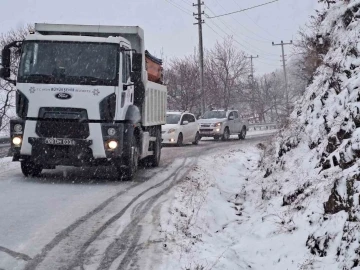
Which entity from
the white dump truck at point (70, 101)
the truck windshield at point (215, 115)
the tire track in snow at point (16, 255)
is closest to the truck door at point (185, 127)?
the truck windshield at point (215, 115)

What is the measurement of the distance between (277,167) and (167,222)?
4300mm

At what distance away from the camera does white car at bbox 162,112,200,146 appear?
22359 mm

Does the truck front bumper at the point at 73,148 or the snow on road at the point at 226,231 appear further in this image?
the truck front bumper at the point at 73,148

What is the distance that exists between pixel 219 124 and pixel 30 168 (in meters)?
18.1

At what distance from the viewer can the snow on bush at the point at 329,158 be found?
5.99 metres

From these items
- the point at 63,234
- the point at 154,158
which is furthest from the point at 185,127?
the point at 63,234

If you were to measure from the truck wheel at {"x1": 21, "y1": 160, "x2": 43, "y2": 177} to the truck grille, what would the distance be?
1.26m

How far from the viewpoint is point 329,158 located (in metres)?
7.90

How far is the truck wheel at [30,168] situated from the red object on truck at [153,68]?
13.5 ft

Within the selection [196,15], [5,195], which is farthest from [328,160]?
[196,15]

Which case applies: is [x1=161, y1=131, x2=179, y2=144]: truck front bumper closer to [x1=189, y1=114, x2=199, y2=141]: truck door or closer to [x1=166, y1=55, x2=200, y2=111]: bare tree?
[x1=189, y1=114, x2=199, y2=141]: truck door

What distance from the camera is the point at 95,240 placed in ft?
21.0

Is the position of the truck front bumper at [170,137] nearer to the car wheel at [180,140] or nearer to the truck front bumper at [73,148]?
the car wheel at [180,140]

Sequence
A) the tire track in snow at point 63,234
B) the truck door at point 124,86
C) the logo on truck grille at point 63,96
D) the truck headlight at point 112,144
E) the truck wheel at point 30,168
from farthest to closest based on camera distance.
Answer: the truck wheel at point 30,168 → the truck door at point 124,86 → the truck headlight at point 112,144 → the logo on truck grille at point 63,96 → the tire track in snow at point 63,234
